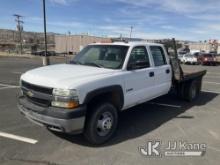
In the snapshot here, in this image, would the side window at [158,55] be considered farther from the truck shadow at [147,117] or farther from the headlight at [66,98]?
the headlight at [66,98]

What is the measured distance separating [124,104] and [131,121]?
1.07m

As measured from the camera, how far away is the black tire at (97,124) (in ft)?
15.0

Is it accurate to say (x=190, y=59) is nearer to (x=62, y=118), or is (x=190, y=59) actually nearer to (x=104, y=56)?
(x=104, y=56)

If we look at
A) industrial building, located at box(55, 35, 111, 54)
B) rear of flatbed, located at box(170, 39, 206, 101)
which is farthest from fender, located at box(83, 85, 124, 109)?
industrial building, located at box(55, 35, 111, 54)

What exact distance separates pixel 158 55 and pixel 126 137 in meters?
2.53

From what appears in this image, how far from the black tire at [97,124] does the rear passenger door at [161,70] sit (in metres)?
1.88

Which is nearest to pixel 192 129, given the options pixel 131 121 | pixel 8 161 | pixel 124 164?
pixel 131 121

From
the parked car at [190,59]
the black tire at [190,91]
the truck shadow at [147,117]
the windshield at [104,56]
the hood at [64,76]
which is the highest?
the windshield at [104,56]

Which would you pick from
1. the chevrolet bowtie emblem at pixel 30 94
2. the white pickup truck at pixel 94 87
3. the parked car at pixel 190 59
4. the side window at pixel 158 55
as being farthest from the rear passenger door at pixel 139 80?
the parked car at pixel 190 59

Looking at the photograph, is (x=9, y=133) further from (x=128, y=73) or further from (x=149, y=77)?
(x=149, y=77)

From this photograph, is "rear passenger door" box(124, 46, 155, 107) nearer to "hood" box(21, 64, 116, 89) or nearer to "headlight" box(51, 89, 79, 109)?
"hood" box(21, 64, 116, 89)

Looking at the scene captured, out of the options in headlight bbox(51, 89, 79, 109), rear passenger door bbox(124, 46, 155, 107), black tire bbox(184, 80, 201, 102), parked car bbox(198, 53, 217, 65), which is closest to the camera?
headlight bbox(51, 89, 79, 109)

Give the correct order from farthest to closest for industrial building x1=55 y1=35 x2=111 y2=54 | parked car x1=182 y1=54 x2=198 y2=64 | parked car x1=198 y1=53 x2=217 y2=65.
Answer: industrial building x1=55 y1=35 x2=111 y2=54
parked car x1=182 y1=54 x2=198 y2=64
parked car x1=198 y1=53 x2=217 y2=65

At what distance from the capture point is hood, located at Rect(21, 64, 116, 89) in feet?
14.1
